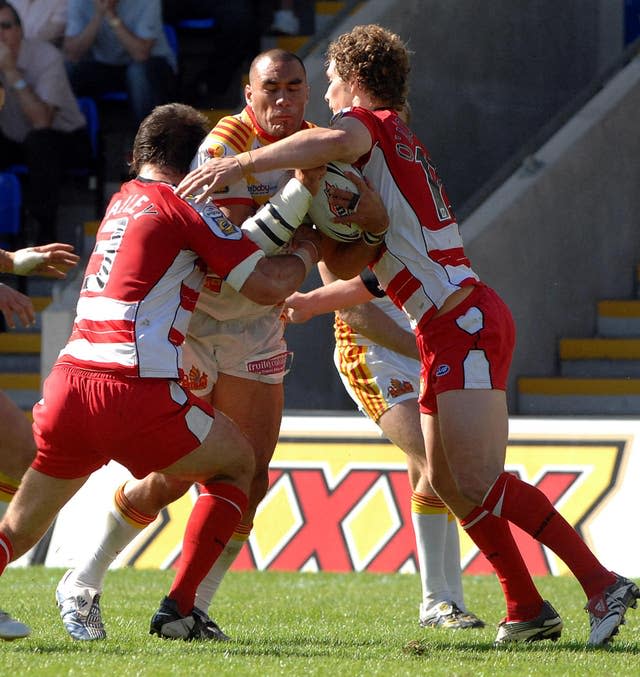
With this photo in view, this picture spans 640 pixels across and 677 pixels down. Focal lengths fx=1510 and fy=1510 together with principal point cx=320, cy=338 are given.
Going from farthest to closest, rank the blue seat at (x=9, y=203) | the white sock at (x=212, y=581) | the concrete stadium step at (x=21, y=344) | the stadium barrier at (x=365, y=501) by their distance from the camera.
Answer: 1. the concrete stadium step at (x=21, y=344)
2. the blue seat at (x=9, y=203)
3. the stadium barrier at (x=365, y=501)
4. the white sock at (x=212, y=581)

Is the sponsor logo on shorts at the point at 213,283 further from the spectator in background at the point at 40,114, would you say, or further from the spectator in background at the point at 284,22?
the spectator in background at the point at 284,22

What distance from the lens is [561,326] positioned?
12.6 metres

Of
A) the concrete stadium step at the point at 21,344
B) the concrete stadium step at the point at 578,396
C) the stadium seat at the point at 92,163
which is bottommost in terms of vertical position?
the concrete stadium step at the point at 578,396

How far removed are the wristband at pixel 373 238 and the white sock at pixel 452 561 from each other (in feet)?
5.34

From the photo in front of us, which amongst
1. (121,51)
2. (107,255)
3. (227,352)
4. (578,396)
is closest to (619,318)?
(578,396)

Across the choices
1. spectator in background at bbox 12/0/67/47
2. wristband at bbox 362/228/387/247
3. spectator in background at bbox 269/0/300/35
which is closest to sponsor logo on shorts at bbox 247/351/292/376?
wristband at bbox 362/228/387/247

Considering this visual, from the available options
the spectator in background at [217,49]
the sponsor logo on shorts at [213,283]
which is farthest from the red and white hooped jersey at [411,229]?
the spectator in background at [217,49]

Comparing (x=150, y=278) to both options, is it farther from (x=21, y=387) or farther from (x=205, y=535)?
(x=21, y=387)

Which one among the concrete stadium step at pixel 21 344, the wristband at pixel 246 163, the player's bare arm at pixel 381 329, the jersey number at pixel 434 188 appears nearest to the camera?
the wristband at pixel 246 163

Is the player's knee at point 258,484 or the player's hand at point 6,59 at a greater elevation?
the player's hand at point 6,59

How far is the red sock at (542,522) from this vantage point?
562 centimetres

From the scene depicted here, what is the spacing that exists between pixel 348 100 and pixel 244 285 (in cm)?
97

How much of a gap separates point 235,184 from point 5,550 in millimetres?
1646

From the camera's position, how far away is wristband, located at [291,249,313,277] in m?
5.67
